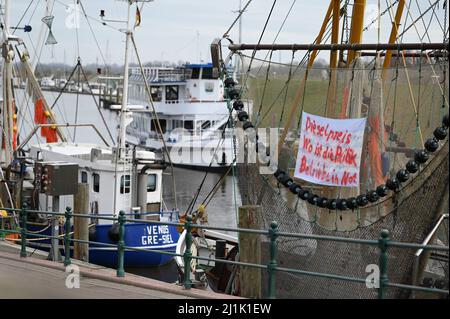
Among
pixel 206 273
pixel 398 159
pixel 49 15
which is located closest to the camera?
pixel 398 159

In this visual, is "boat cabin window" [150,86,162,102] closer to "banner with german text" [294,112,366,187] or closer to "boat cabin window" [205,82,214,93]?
"boat cabin window" [205,82,214,93]

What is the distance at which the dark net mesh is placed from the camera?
1021 cm

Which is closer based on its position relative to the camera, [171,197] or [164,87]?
[171,197]

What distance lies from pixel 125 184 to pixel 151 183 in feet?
3.24

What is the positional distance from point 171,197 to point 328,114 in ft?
109

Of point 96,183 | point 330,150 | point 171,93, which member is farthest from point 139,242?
point 171,93

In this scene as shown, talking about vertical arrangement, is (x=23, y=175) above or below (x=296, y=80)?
below

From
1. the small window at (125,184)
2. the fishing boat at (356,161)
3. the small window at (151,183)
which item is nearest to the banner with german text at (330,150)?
the fishing boat at (356,161)

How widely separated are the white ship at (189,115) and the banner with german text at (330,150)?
42876 mm

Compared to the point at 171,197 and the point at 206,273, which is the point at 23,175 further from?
the point at 171,197

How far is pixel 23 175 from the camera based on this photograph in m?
23.8
